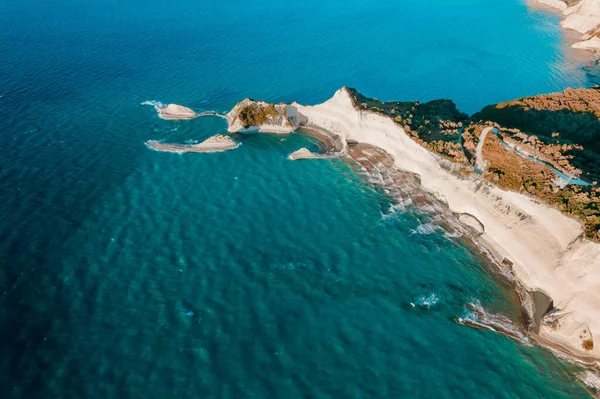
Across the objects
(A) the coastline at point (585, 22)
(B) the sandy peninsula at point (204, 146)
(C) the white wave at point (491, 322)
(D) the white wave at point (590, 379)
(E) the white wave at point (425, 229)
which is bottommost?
(D) the white wave at point (590, 379)

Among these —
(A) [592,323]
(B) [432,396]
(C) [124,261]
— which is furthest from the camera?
(C) [124,261]

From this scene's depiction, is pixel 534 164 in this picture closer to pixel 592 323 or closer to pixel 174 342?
pixel 592 323

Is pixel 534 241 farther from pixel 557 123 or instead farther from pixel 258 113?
pixel 258 113

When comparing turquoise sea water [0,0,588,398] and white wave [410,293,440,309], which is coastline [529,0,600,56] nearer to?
turquoise sea water [0,0,588,398]

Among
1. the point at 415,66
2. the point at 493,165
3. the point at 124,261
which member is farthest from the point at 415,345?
the point at 415,66

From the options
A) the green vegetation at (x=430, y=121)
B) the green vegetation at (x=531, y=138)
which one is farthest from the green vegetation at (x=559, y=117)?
the green vegetation at (x=430, y=121)

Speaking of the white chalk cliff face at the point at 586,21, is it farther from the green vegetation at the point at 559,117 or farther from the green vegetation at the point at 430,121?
the green vegetation at the point at 430,121

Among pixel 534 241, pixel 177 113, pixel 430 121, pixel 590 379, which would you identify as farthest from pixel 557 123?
pixel 177 113
